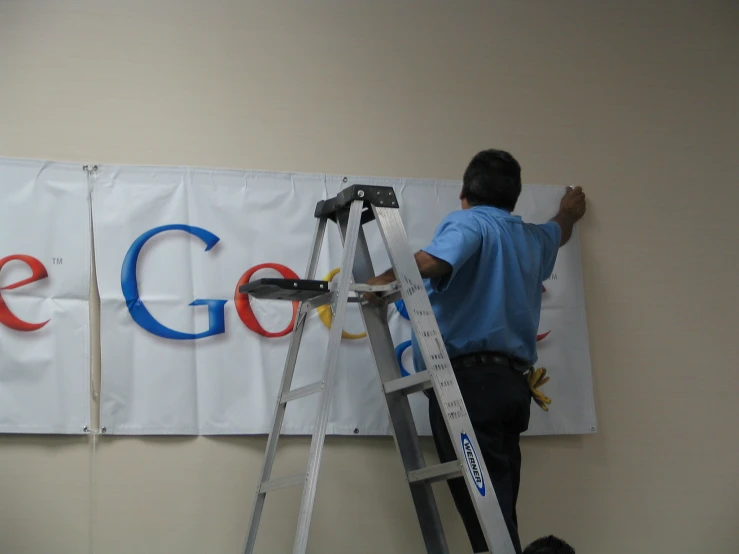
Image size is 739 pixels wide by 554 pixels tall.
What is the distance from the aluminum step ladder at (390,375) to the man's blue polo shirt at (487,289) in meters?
0.15

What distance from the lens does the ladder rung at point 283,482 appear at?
1994 mm

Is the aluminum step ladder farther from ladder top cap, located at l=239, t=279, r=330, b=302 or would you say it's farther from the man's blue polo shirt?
the man's blue polo shirt

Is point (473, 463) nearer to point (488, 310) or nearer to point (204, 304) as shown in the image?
point (488, 310)

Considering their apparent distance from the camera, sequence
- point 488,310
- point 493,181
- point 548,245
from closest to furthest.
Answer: point 488,310 < point 493,181 < point 548,245

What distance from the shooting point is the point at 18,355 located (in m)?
2.46

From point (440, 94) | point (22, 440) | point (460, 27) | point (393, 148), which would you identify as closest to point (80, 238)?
point (22, 440)

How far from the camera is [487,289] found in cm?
225

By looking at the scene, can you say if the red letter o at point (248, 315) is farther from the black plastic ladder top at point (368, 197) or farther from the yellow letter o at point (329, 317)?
the black plastic ladder top at point (368, 197)

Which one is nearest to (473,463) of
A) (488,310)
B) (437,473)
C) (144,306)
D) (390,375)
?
(437,473)

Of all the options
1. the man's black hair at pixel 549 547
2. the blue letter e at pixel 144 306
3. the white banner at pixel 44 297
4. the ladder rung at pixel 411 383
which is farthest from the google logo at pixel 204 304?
the man's black hair at pixel 549 547

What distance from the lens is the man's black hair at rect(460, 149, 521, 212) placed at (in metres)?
2.34

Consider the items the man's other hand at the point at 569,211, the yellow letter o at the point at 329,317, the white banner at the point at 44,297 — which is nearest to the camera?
the white banner at the point at 44,297

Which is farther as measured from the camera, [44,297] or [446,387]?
[44,297]

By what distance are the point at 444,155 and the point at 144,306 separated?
3.69 feet
